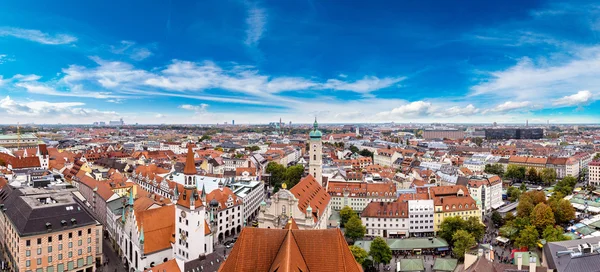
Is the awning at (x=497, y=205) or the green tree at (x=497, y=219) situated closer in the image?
the green tree at (x=497, y=219)

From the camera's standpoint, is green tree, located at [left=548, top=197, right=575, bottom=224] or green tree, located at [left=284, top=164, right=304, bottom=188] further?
green tree, located at [left=284, top=164, right=304, bottom=188]

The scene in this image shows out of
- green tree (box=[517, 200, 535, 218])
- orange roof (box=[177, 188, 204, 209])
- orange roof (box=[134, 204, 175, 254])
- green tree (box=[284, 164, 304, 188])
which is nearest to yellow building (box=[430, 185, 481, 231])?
green tree (box=[517, 200, 535, 218])

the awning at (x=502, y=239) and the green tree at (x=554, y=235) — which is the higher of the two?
the green tree at (x=554, y=235)

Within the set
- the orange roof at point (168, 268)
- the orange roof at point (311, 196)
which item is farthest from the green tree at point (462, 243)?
the orange roof at point (168, 268)

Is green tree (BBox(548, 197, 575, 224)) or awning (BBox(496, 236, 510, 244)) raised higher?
green tree (BBox(548, 197, 575, 224))

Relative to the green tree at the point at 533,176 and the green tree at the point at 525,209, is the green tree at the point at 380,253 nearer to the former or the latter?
the green tree at the point at 525,209

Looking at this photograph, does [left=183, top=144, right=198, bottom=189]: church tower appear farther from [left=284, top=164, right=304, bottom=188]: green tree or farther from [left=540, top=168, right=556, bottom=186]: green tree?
[left=540, top=168, right=556, bottom=186]: green tree

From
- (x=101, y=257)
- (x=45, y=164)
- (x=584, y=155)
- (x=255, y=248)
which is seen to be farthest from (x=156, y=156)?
(x=584, y=155)

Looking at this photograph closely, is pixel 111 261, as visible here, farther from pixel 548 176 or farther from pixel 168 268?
pixel 548 176
